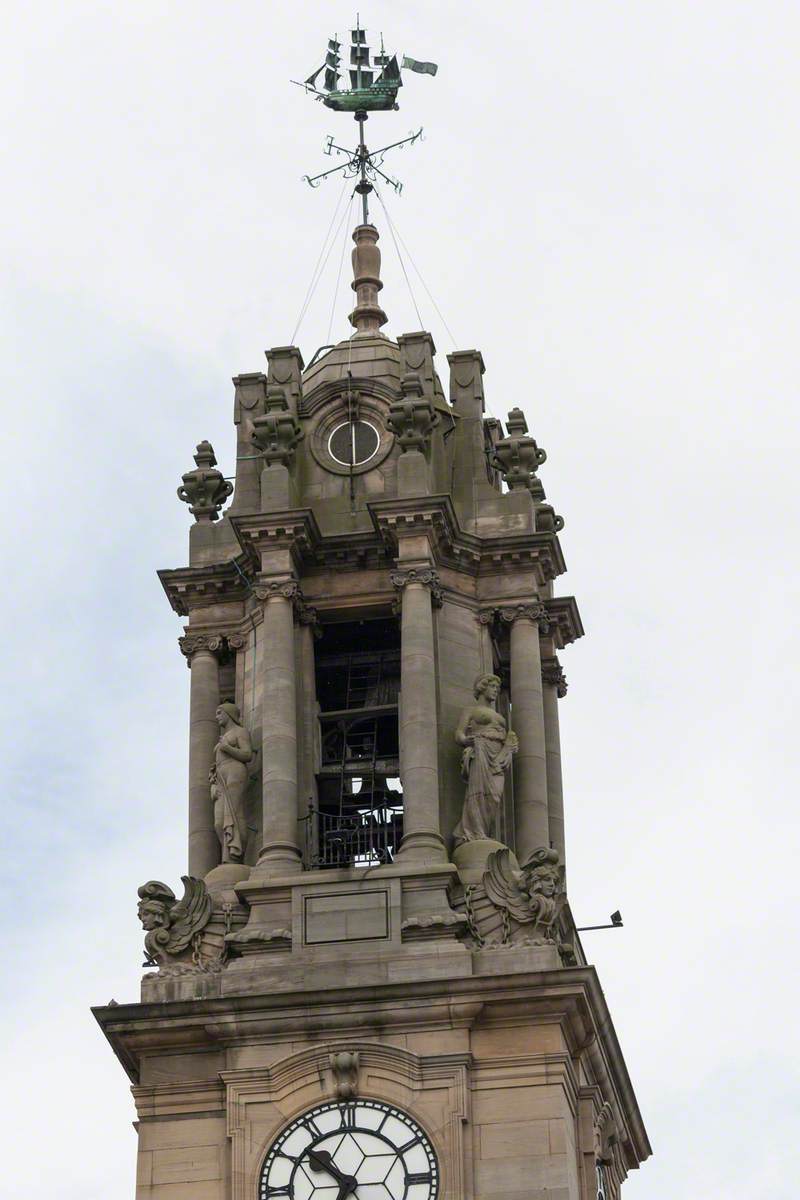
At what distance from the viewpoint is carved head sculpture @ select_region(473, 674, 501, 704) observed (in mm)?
61406

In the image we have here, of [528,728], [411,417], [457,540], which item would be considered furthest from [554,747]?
[411,417]

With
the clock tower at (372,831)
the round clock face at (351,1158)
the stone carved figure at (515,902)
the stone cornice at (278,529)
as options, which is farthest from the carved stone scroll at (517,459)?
the round clock face at (351,1158)

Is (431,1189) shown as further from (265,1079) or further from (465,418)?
(465,418)

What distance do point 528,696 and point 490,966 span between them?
585 cm

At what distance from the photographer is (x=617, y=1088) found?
199 feet

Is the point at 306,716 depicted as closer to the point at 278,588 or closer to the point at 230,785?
the point at 230,785

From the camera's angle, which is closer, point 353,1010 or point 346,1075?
point 346,1075

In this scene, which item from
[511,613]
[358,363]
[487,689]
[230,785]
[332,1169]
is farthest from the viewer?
[358,363]

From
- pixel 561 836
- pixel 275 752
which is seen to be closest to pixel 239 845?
pixel 275 752

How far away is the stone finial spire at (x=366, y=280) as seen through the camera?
66875 mm

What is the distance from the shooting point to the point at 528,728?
61.8 metres

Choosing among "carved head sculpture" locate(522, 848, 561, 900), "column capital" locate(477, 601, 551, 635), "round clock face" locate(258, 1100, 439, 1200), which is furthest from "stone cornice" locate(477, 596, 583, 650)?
"round clock face" locate(258, 1100, 439, 1200)

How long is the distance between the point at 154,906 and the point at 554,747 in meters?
8.08

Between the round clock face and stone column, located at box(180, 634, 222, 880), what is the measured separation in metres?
5.27
